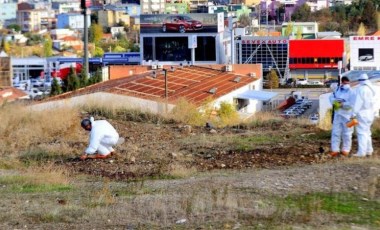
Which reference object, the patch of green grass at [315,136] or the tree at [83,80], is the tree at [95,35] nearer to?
the tree at [83,80]

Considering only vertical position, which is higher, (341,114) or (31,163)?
(341,114)

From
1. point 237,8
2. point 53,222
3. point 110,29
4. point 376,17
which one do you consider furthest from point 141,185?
point 237,8

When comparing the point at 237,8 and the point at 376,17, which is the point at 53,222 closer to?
the point at 376,17

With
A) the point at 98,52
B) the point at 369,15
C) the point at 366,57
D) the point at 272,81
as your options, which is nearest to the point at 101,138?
the point at 366,57

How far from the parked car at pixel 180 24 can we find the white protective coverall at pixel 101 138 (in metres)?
42.9

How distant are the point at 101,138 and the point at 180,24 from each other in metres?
43.4

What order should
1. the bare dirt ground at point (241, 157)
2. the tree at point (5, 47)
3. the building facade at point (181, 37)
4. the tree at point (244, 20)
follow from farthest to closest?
the tree at point (244, 20)
the tree at point (5, 47)
the building facade at point (181, 37)
the bare dirt ground at point (241, 157)

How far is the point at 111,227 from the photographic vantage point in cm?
719

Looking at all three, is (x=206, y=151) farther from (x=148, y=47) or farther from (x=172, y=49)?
(x=148, y=47)

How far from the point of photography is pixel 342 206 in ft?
24.9

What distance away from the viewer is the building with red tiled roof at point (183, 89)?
74.1ft

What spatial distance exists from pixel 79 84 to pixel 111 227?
29.9 metres

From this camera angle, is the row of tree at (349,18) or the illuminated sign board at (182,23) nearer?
the illuminated sign board at (182,23)

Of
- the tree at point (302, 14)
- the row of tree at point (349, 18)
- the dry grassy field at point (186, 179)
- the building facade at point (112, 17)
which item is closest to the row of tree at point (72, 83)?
the dry grassy field at point (186, 179)
